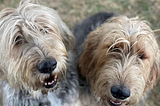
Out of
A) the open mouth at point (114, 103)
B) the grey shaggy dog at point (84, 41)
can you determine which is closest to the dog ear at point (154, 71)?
the open mouth at point (114, 103)

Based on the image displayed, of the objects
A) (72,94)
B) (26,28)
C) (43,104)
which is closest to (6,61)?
(26,28)

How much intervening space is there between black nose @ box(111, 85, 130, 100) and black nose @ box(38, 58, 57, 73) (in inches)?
39.6

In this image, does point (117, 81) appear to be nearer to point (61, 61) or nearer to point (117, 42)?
point (117, 42)

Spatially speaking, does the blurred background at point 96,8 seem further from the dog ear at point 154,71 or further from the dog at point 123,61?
the dog ear at point 154,71

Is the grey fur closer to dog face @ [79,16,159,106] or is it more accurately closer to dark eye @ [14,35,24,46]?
dog face @ [79,16,159,106]

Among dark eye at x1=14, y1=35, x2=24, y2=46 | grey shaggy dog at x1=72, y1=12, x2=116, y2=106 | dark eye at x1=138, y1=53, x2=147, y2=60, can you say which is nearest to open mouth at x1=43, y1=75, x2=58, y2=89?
dark eye at x1=14, y1=35, x2=24, y2=46

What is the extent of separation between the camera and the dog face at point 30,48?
2.68m

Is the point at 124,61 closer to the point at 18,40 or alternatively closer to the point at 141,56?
the point at 141,56

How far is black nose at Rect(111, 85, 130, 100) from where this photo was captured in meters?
2.76

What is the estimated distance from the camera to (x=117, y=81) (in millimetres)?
2855

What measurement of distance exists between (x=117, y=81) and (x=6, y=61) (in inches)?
69.7

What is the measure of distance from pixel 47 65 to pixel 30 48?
0.41 metres

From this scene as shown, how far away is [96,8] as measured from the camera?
647 centimetres

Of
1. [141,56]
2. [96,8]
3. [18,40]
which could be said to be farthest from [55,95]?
[96,8]
